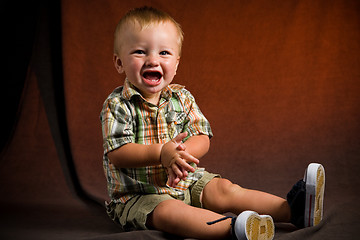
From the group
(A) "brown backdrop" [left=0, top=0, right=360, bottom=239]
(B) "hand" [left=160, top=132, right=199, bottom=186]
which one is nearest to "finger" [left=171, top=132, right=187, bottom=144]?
(B) "hand" [left=160, top=132, right=199, bottom=186]

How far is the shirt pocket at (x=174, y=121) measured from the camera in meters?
1.37

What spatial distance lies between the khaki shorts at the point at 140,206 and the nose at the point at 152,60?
36 centimetres

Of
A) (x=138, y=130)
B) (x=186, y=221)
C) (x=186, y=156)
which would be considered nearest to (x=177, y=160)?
(x=186, y=156)

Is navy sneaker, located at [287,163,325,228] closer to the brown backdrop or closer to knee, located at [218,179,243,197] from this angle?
knee, located at [218,179,243,197]

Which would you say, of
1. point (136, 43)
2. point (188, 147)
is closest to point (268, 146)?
point (188, 147)

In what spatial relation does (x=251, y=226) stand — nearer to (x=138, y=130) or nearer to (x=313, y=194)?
(x=313, y=194)

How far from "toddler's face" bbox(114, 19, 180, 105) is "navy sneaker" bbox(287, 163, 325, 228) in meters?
0.47

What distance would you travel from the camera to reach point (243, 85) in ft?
6.75

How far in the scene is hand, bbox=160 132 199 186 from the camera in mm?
1088

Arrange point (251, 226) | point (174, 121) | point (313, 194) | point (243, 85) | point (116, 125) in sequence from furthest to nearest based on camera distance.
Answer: point (243, 85) < point (174, 121) < point (116, 125) < point (313, 194) < point (251, 226)

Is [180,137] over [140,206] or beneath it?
over

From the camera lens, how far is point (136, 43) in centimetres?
127

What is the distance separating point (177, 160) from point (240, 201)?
317mm

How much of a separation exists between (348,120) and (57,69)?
126cm
